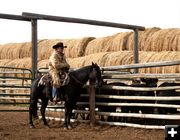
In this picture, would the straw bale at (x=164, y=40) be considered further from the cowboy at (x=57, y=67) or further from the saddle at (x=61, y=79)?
the saddle at (x=61, y=79)

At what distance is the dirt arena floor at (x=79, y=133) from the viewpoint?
26.5 feet

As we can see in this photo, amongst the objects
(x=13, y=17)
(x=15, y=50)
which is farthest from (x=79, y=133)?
(x=15, y=50)

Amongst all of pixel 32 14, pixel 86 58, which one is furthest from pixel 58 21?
pixel 86 58

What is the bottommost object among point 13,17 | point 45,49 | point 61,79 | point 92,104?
point 92,104

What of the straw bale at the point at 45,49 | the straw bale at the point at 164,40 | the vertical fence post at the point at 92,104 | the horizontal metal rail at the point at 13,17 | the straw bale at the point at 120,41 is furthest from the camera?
the straw bale at the point at 45,49

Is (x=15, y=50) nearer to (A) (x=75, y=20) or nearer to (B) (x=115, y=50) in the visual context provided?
(B) (x=115, y=50)

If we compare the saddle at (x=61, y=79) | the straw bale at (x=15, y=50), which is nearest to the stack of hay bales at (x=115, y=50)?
the straw bale at (x=15, y=50)

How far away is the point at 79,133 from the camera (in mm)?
8781

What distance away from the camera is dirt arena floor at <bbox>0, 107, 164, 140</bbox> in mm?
8078

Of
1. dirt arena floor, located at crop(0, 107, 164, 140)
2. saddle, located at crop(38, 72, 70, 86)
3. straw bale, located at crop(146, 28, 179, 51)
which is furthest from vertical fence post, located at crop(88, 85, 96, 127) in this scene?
straw bale, located at crop(146, 28, 179, 51)

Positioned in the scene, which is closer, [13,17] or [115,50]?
[13,17]

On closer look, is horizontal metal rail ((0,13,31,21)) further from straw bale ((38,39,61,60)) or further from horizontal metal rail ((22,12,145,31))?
straw bale ((38,39,61,60))

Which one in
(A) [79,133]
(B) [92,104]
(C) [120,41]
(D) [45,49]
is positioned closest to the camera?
(A) [79,133]

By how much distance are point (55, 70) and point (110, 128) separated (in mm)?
1784
